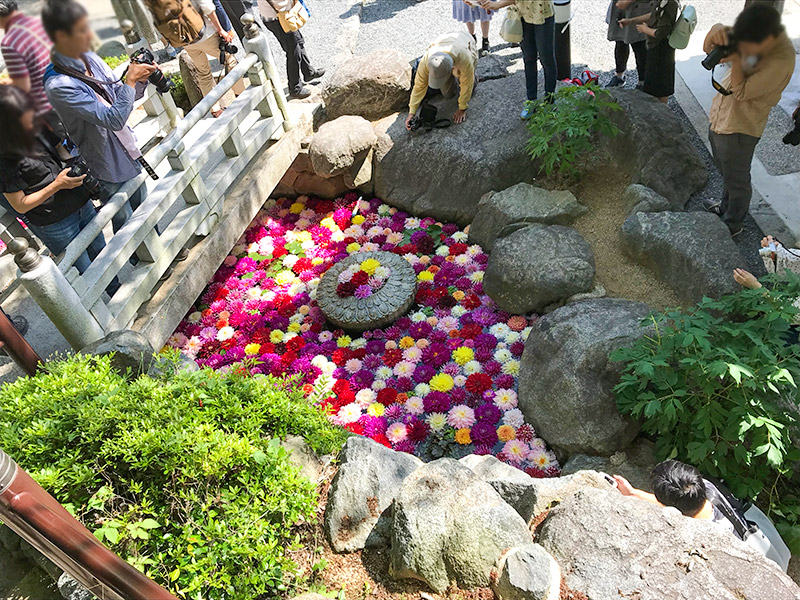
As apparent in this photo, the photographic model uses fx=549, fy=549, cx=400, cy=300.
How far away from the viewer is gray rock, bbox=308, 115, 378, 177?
6480 mm

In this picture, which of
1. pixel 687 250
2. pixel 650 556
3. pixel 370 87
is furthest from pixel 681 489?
pixel 370 87

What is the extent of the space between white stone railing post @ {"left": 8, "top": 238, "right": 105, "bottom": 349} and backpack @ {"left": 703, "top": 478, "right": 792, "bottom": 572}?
164 inches

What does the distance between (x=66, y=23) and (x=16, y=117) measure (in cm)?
22

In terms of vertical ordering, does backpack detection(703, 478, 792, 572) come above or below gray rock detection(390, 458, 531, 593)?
below

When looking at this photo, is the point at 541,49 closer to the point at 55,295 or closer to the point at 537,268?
the point at 537,268

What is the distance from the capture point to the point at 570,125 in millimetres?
5414

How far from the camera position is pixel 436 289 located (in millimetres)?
5715

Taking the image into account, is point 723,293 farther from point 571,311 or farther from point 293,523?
point 293,523

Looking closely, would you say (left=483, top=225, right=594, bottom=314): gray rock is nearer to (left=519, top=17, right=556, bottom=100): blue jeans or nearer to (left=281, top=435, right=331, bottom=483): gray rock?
(left=519, top=17, right=556, bottom=100): blue jeans

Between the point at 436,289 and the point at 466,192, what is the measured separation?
130cm

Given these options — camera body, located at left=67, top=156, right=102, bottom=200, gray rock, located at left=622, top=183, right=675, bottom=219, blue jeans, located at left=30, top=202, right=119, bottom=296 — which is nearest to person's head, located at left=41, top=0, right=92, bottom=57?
camera body, located at left=67, top=156, right=102, bottom=200

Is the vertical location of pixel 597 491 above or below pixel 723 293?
above

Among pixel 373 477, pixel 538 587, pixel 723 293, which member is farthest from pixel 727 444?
pixel 373 477

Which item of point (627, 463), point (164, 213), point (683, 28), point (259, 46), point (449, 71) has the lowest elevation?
point (627, 463)
